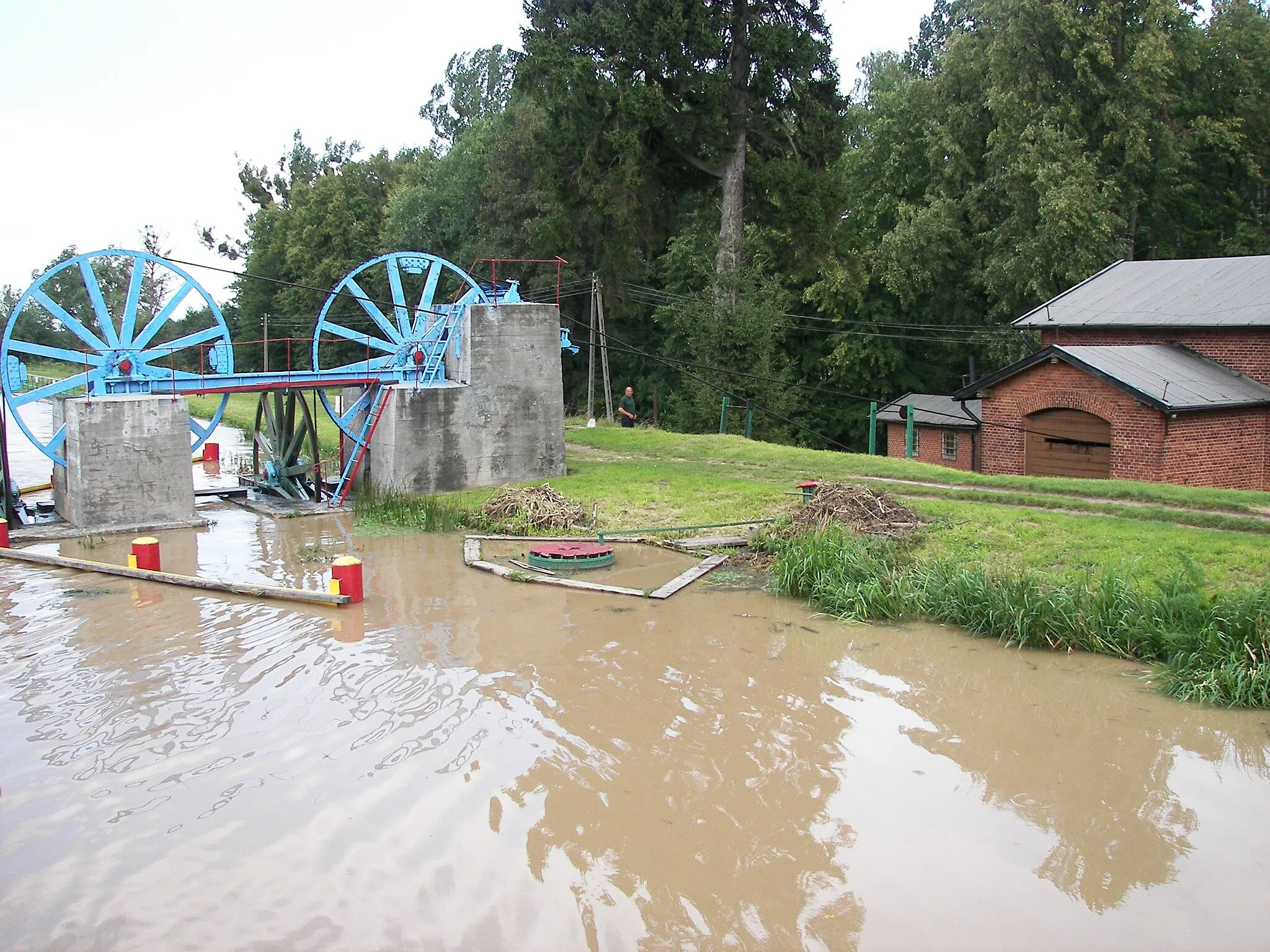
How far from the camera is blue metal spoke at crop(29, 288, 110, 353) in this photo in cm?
1703

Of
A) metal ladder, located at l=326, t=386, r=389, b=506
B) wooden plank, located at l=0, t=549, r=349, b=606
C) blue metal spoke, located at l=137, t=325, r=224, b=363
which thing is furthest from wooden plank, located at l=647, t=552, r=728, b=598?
blue metal spoke, located at l=137, t=325, r=224, b=363

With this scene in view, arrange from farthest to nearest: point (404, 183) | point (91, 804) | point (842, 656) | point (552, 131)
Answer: point (404, 183) < point (552, 131) < point (842, 656) < point (91, 804)

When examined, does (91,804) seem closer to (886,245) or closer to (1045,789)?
(1045,789)

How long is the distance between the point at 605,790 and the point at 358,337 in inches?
553

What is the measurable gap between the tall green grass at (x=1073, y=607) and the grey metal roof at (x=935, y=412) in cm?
1490

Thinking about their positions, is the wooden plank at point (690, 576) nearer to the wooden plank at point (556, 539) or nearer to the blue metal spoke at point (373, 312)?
the wooden plank at point (556, 539)

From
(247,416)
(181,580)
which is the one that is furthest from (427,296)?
(247,416)

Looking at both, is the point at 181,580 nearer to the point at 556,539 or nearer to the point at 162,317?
the point at 556,539

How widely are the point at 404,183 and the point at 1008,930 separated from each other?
4829cm

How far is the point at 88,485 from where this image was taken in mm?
15891

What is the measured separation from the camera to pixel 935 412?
1052 inches

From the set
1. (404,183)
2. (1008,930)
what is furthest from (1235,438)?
(404,183)

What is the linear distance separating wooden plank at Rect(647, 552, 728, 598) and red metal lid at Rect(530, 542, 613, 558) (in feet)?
3.83

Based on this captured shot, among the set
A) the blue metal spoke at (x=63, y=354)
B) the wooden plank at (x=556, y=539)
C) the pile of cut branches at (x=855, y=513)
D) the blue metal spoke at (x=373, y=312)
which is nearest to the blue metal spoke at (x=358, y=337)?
the blue metal spoke at (x=373, y=312)
